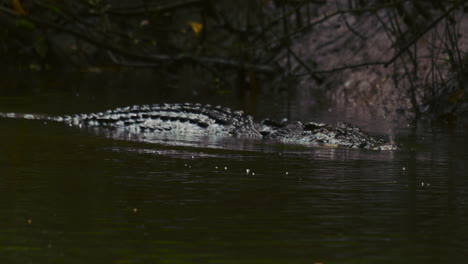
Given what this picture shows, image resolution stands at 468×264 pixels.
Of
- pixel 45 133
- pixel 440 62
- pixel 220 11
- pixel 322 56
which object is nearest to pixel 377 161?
pixel 45 133

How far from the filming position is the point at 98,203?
13.4 ft

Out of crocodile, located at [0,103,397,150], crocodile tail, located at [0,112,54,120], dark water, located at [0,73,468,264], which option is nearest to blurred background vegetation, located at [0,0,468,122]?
crocodile tail, located at [0,112,54,120]

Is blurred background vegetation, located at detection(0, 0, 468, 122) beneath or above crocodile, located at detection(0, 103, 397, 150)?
above

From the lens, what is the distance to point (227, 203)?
4.18 meters

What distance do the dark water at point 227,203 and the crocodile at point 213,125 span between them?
18.1 inches

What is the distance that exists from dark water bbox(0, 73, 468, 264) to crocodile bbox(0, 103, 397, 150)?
0.46 metres

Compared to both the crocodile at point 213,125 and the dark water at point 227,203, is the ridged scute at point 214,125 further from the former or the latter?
the dark water at point 227,203

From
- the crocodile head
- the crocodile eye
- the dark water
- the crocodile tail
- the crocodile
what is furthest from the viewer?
the crocodile tail

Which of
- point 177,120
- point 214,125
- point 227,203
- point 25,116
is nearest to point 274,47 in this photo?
point 25,116

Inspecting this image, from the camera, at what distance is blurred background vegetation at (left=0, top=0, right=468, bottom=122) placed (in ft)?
37.2

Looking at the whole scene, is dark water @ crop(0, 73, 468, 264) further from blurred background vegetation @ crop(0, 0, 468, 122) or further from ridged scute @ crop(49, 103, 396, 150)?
blurred background vegetation @ crop(0, 0, 468, 122)

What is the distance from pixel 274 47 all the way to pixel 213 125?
7559 millimetres

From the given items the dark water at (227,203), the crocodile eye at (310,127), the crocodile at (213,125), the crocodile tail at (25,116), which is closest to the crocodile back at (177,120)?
the crocodile at (213,125)

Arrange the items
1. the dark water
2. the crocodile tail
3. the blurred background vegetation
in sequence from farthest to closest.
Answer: the blurred background vegetation
the crocodile tail
the dark water
